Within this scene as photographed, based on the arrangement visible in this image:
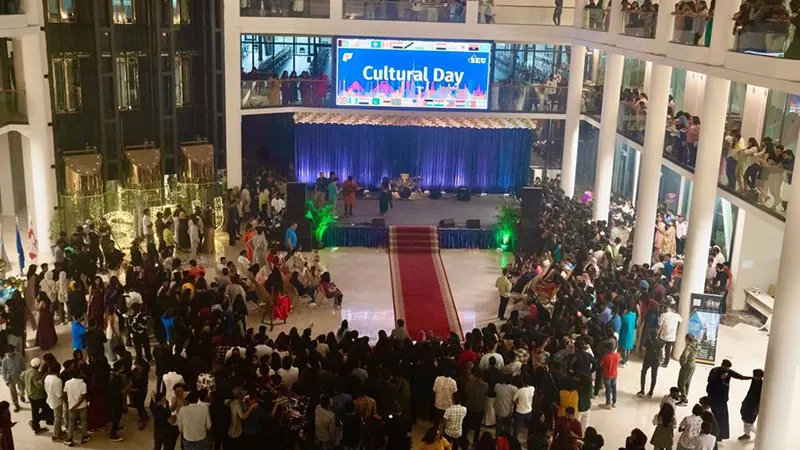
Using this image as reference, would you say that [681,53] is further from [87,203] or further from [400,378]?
[87,203]

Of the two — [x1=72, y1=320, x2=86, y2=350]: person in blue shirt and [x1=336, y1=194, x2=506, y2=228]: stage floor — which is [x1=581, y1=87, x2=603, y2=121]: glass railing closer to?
[x1=336, y1=194, x2=506, y2=228]: stage floor

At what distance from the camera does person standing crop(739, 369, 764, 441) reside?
1340 cm

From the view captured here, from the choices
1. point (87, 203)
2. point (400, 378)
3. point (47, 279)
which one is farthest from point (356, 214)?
point (400, 378)

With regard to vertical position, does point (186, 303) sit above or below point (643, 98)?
below

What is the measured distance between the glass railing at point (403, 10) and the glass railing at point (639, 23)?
6663 mm

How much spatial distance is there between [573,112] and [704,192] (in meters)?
11.3

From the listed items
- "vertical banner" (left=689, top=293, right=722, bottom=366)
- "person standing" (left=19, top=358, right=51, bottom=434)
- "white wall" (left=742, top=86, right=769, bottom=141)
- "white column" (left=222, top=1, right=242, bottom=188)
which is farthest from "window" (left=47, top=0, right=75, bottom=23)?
"white wall" (left=742, top=86, right=769, bottom=141)

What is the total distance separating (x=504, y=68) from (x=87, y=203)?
1552 centimetres

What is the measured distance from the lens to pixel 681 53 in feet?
56.5

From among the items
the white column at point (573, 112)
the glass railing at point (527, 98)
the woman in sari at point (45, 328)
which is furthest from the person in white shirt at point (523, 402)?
the glass railing at point (527, 98)

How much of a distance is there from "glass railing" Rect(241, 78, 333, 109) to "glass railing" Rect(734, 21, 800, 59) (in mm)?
14950

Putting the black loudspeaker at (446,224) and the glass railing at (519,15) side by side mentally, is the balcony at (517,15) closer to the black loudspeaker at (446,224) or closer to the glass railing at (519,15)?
the glass railing at (519,15)

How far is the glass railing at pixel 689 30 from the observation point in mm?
16438

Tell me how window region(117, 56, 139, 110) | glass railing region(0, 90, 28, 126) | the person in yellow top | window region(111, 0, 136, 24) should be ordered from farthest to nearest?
window region(117, 56, 139, 110), window region(111, 0, 136, 24), glass railing region(0, 90, 28, 126), the person in yellow top
